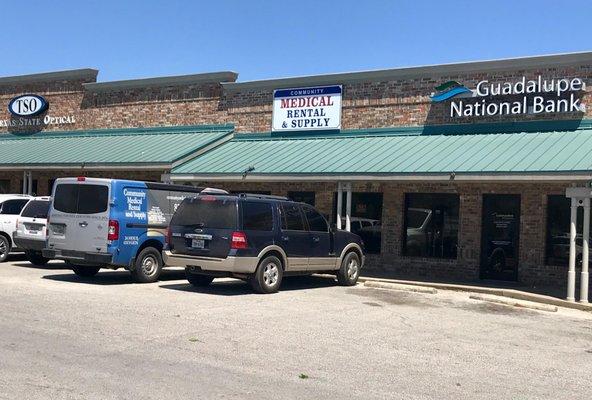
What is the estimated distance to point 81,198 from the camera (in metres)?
15.0

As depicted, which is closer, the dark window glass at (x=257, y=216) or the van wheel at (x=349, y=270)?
the dark window glass at (x=257, y=216)

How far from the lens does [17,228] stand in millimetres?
17594

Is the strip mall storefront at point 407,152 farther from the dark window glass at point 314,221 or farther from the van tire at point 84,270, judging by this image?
the van tire at point 84,270

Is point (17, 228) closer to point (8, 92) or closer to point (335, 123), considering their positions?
point (335, 123)

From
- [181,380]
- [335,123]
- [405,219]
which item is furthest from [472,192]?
[181,380]

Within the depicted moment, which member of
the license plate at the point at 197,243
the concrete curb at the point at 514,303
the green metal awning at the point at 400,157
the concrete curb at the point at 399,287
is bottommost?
the concrete curb at the point at 514,303

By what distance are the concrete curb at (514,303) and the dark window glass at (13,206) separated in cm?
1197

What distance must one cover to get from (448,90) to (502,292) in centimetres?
615

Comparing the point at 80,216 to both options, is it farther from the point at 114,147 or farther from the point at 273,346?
the point at 114,147

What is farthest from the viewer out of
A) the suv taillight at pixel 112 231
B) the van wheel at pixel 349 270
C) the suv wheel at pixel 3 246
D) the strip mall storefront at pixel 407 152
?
the suv wheel at pixel 3 246

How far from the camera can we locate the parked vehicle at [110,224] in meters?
14.6

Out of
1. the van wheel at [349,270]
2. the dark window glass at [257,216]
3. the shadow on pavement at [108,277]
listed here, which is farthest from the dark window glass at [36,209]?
the van wheel at [349,270]

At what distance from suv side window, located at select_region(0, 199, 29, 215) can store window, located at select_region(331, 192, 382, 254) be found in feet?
29.4

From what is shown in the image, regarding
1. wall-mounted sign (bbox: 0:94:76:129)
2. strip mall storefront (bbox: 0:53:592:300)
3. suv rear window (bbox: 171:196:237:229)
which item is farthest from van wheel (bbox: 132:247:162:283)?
wall-mounted sign (bbox: 0:94:76:129)
